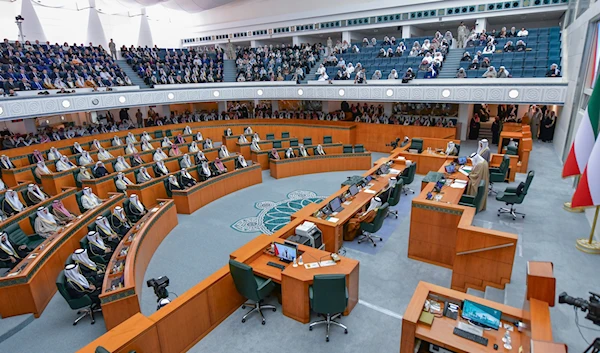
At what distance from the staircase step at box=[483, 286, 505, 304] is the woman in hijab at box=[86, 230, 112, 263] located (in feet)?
26.2

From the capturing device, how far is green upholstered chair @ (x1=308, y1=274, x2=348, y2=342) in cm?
523

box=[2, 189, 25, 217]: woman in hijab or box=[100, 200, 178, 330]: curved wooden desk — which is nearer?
box=[100, 200, 178, 330]: curved wooden desk

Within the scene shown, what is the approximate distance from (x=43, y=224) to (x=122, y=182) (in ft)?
10.5

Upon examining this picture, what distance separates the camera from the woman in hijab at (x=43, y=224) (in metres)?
9.15

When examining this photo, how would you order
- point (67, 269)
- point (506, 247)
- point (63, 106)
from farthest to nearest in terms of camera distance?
point (63, 106) → point (67, 269) → point (506, 247)

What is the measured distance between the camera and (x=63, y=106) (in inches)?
676

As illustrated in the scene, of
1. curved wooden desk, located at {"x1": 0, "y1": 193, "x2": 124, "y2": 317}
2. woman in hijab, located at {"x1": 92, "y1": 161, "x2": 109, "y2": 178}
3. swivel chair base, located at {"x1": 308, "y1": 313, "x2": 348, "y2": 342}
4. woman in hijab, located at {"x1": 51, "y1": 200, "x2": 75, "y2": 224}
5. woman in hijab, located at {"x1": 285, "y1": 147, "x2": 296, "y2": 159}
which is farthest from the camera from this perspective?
woman in hijab, located at {"x1": 285, "y1": 147, "x2": 296, "y2": 159}

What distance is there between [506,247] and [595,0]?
10008 millimetres

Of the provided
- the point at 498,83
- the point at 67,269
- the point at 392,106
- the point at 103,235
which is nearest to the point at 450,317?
the point at 67,269

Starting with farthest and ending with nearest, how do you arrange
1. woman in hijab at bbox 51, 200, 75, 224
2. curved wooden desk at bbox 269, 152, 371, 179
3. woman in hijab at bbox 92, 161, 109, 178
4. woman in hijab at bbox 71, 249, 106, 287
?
curved wooden desk at bbox 269, 152, 371, 179 → woman in hijab at bbox 92, 161, 109, 178 → woman in hijab at bbox 51, 200, 75, 224 → woman in hijab at bbox 71, 249, 106, 287

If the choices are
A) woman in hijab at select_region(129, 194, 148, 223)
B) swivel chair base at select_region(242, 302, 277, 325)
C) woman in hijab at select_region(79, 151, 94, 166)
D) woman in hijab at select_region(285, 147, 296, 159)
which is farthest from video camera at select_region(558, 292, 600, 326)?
woman in hijab at select_region(79, 151, 94, 166)

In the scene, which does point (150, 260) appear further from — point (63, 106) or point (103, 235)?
point (63, 106)

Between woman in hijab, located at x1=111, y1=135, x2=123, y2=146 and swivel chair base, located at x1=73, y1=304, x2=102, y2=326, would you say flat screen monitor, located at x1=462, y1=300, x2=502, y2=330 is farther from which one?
woman in hijab, located at x1=111, y1=135, x2=123, y2=146

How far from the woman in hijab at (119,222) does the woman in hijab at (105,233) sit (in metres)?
0.42
